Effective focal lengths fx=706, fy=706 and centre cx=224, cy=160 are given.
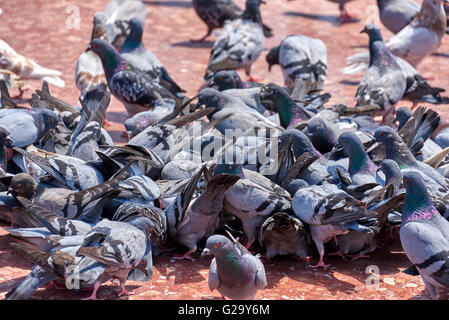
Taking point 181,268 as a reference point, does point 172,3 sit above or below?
above

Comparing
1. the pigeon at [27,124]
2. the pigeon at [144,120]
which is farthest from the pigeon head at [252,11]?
the pigeon at [27,124]

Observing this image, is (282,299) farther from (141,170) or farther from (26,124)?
(26,124)

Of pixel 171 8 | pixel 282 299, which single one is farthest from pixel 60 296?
pixel 171 8

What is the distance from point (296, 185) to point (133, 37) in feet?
17.5

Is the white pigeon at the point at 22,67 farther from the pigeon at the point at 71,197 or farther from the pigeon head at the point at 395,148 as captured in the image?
the pigeon head at the point at 395,148

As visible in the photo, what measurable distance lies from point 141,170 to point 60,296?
72.8 inches

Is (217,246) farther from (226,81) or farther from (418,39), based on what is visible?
(418,39)

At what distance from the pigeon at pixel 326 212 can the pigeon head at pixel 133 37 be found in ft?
18.1

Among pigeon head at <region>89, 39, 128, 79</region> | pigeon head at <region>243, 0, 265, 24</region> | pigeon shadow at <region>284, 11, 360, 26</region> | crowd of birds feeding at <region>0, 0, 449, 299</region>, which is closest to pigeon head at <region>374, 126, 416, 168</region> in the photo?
crowd of birds feeding at <region>0, 0, 449, 299</region>

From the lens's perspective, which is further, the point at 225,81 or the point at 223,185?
the point at 225,81

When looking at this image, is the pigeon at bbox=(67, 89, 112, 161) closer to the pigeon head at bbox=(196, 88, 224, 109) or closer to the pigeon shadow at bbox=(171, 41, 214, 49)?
the pigeon head at bbox=(196, 88, 224, 109)

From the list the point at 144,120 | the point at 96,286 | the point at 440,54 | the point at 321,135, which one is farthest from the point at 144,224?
the point at 440,54

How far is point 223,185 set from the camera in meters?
5.85

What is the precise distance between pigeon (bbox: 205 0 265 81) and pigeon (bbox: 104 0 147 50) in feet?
4.99
